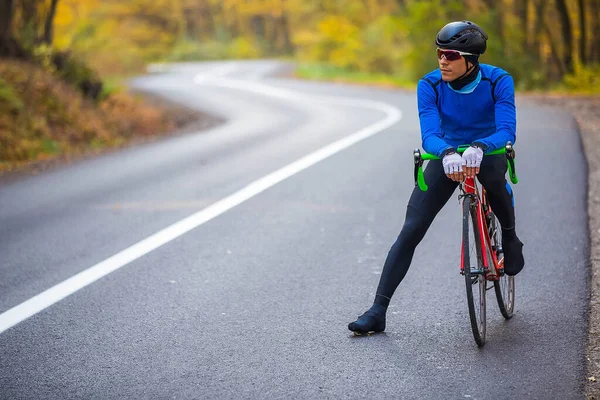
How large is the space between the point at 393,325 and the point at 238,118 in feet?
50.7

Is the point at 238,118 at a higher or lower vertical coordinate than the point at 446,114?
lower

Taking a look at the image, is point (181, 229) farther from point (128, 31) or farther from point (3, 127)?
point (128, 31)

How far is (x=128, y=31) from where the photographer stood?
62.8 meters

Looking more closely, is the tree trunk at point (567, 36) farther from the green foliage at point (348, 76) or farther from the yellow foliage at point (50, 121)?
the yellow foliage at point (50, 121)

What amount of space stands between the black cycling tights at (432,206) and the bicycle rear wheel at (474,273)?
16 cm

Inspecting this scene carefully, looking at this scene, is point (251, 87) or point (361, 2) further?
point (361, 2)

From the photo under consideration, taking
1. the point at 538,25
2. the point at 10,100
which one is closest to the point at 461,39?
the point at 10,100

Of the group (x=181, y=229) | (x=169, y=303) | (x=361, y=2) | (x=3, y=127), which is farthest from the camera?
(x=361, y=2)

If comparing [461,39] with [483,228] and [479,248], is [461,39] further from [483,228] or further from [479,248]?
[479,248]

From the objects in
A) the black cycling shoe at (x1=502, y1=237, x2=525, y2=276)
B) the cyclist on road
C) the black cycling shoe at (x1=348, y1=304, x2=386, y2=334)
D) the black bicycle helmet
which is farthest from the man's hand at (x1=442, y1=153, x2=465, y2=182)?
the black cycling shoe at (x1=348, y1=304, x2=386, y2=334)

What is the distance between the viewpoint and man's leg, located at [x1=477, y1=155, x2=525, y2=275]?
4.55 metres

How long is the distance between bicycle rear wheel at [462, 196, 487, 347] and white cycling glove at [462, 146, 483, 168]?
1.17ft

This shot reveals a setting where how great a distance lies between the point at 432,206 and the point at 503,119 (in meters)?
0.67

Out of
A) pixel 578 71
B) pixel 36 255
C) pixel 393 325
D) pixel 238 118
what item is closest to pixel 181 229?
pixel 36 255
